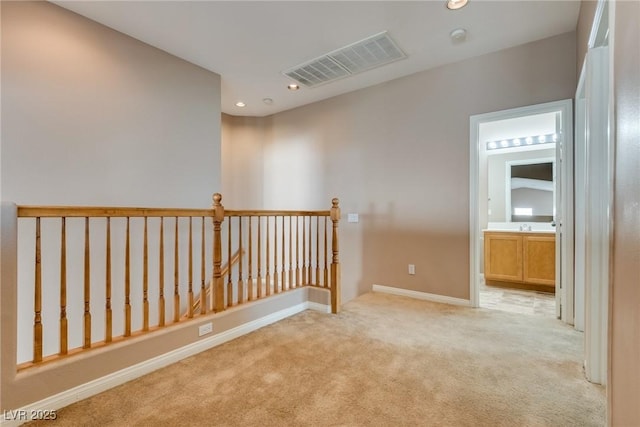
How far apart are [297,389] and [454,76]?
3.53 m

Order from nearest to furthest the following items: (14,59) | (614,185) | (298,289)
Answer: (614,185) → (14,59) → (298,289)

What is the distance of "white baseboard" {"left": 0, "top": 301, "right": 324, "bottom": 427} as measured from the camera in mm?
1444

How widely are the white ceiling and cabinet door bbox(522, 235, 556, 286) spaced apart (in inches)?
102

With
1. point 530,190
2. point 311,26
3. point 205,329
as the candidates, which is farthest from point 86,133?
point 530,190

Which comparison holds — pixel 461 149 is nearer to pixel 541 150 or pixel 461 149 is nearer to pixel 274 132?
pixel 541 150

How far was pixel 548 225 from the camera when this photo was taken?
453 cm

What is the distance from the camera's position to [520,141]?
4730 mm

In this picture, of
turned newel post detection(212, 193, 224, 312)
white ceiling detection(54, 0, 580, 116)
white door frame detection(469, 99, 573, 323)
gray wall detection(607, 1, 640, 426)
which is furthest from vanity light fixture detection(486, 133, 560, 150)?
turned newel post detection(212, 193, 224, 312)

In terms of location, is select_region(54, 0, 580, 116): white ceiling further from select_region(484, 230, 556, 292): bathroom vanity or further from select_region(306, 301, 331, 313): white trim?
select_region(306, 301, 331, 313): white trim

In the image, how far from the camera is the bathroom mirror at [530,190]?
4566mm

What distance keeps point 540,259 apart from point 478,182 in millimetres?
1872

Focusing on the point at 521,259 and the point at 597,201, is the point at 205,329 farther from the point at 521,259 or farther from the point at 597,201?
the point at 521,259

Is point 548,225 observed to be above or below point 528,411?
above

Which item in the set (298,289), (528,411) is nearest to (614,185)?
(528,411)
